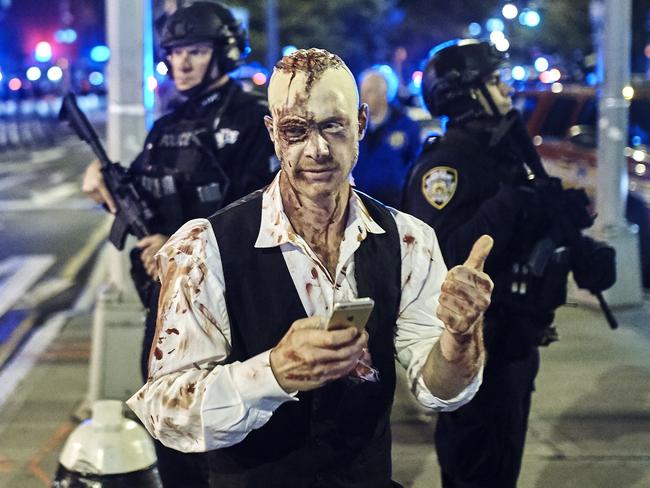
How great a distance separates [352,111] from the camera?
2.44 m

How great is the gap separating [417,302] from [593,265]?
2.03 m

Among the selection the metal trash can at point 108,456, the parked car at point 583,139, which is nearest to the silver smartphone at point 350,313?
the metal trash can at point 108,456

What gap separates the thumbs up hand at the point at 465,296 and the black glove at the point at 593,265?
2.19 meters

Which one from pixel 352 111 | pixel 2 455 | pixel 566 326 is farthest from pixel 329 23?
pixel 352 111

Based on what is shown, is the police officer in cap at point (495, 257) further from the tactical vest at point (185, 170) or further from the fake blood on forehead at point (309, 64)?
the fake blood on forehead at point (309, 64)

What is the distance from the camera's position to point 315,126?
95.0 inches

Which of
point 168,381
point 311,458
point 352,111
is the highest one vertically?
point 352,111

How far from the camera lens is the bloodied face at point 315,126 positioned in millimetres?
2402

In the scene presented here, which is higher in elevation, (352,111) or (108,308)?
A: (352,111)

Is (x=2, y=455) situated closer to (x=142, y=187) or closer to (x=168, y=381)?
(x=142, y=187)

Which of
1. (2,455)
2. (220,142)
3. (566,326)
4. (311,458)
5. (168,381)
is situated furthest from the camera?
(566,326)

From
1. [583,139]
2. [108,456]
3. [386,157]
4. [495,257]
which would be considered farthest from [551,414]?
[583,139]

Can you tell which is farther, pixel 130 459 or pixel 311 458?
pixel 130 459

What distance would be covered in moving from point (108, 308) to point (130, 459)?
2.58m
